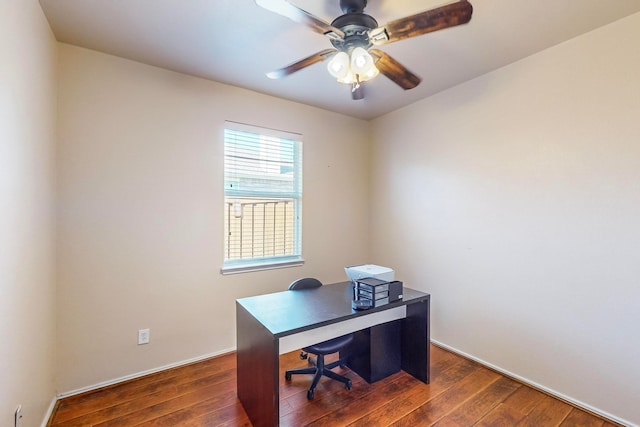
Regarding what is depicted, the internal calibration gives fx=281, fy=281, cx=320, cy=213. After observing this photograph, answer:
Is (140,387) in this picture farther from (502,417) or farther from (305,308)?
(502,417)

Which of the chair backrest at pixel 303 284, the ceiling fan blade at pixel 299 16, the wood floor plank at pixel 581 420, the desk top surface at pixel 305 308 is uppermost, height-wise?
the ceiling fan blade at pixel 299 16

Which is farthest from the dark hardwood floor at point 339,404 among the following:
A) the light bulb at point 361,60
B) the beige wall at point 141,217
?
the light bulb at point 361,60

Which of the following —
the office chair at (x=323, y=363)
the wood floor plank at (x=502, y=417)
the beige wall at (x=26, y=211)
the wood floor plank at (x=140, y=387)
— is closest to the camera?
the beige wall at (x=26, y=211)

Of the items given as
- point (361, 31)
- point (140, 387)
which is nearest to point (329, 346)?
point (140, 387)

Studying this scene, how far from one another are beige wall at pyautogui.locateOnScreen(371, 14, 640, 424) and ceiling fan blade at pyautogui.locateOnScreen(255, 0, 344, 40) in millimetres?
1781

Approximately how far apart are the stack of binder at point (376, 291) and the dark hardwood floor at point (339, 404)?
741mm

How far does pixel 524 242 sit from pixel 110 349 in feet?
11.3

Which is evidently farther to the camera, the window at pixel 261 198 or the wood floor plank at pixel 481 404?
the window at pixel 261 198

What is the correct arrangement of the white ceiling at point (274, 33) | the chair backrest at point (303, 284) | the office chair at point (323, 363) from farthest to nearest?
the chair backrest at point (303, 284) < the office chair at point (323, 363) < the white ceiling at point (274, 33)

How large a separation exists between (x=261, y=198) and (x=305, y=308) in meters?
1.48

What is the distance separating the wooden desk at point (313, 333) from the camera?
1617 mm

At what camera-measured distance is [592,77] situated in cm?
196

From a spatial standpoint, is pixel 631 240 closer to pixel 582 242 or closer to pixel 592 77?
pixel 582 242

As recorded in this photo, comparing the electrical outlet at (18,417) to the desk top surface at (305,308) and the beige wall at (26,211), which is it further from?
the desk top surface at (305,308)
